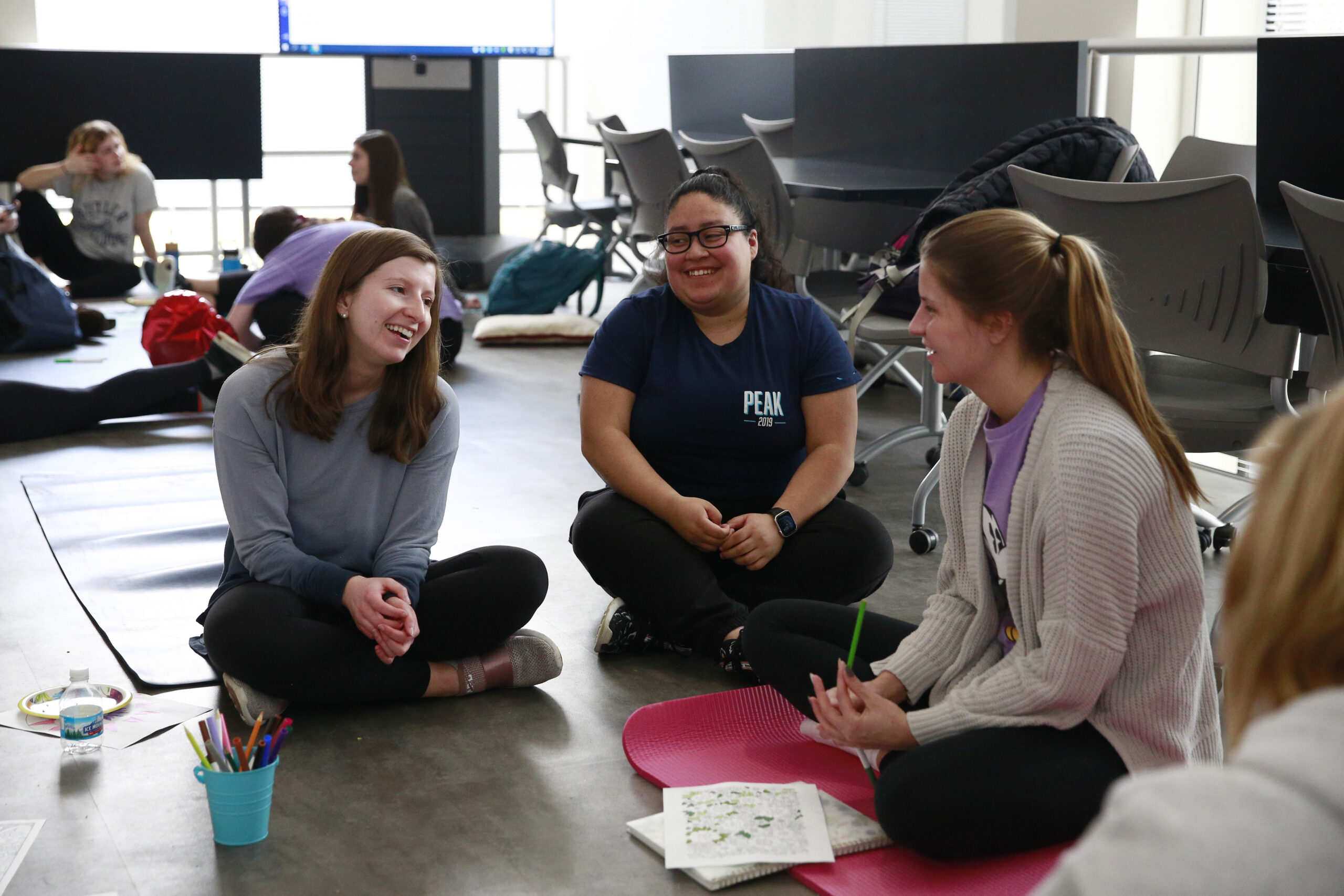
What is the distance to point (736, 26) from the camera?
283 inches

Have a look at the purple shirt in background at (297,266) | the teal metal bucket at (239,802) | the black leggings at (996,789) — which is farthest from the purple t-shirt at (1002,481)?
the purple shirt in background at (297,266)

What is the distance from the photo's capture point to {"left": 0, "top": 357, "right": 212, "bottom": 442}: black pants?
4.08 m

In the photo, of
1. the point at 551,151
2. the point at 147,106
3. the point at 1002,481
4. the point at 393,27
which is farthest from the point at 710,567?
the point at 147,106

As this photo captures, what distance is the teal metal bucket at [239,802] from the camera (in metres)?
1.72

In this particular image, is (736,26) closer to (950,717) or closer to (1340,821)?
(950,717)

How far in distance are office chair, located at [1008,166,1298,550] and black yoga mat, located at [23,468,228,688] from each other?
181 cm

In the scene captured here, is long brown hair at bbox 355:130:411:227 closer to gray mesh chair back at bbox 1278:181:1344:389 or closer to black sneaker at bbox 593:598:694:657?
black sneaker at bbox 593:598:694:657

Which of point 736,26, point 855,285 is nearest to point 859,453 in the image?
point 855,285

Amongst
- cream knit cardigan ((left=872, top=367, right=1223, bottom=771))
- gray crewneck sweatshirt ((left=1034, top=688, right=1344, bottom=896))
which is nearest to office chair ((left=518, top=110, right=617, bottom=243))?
cream knit cardigan ((left=872, top=367, right=1223, bottom=771))

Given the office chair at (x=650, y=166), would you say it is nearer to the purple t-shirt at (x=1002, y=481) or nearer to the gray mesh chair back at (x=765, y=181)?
the gray mesh chair back at (x=765, y=181)

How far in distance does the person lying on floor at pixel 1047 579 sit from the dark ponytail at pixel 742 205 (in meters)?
0.83

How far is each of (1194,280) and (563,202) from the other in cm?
498

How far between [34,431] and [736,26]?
449 centimetres

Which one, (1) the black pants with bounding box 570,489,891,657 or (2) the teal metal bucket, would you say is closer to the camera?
(2) the teal metal bucket
